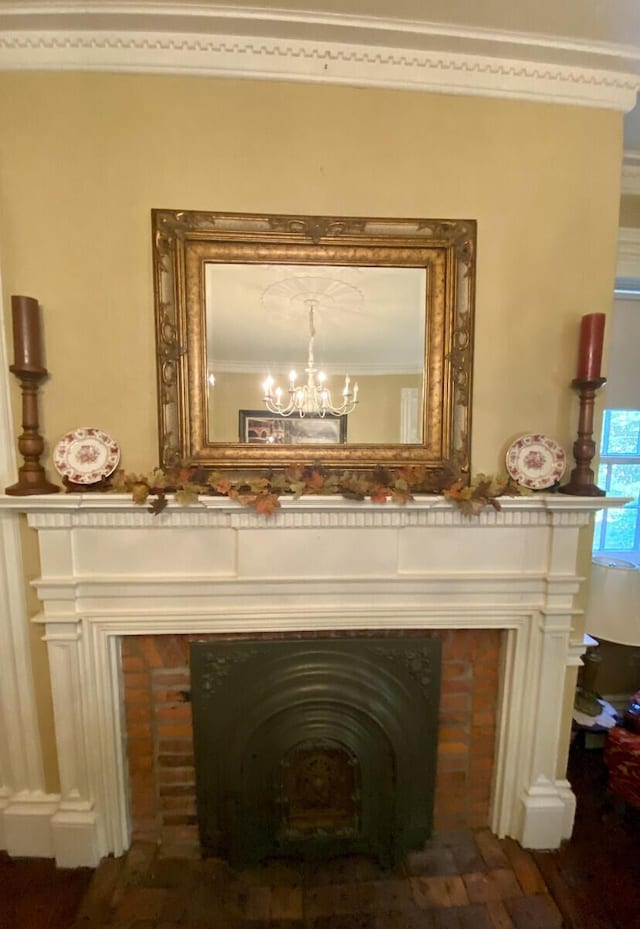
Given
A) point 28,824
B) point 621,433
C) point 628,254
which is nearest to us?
point 28,824

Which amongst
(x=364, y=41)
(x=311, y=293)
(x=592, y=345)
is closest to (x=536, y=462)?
(x=592, y=345)

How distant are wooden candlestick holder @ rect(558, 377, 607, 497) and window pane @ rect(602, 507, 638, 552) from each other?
1.03 metres

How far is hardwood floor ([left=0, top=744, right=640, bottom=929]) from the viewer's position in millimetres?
1215

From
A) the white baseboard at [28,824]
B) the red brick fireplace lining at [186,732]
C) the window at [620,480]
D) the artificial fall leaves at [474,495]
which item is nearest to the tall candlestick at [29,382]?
the red brick fireplace lining at [186,732]

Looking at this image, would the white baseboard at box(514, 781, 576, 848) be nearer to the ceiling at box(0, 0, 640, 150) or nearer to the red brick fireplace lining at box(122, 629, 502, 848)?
the red brick fireplace lining at box(122, 629, 502, 848)

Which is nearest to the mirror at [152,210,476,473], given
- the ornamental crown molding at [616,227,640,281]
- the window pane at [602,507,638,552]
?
the ornamental crown molding at [616,227,640,281]

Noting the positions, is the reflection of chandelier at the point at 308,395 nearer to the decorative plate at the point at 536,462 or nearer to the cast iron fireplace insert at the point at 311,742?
the decorative plate at the point at 536,462

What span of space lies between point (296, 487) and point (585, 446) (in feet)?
2.95

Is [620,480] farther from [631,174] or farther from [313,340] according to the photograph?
[313,340]

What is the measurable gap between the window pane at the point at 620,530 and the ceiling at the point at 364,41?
1.71m

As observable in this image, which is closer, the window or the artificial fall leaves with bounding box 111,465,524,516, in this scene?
the artificial fall leaves with bounding box 111,465,524,516

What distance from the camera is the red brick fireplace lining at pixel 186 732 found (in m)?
1.37

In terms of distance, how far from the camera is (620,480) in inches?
81.7

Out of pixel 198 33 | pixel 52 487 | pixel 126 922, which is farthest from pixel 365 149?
pixel 126 922
